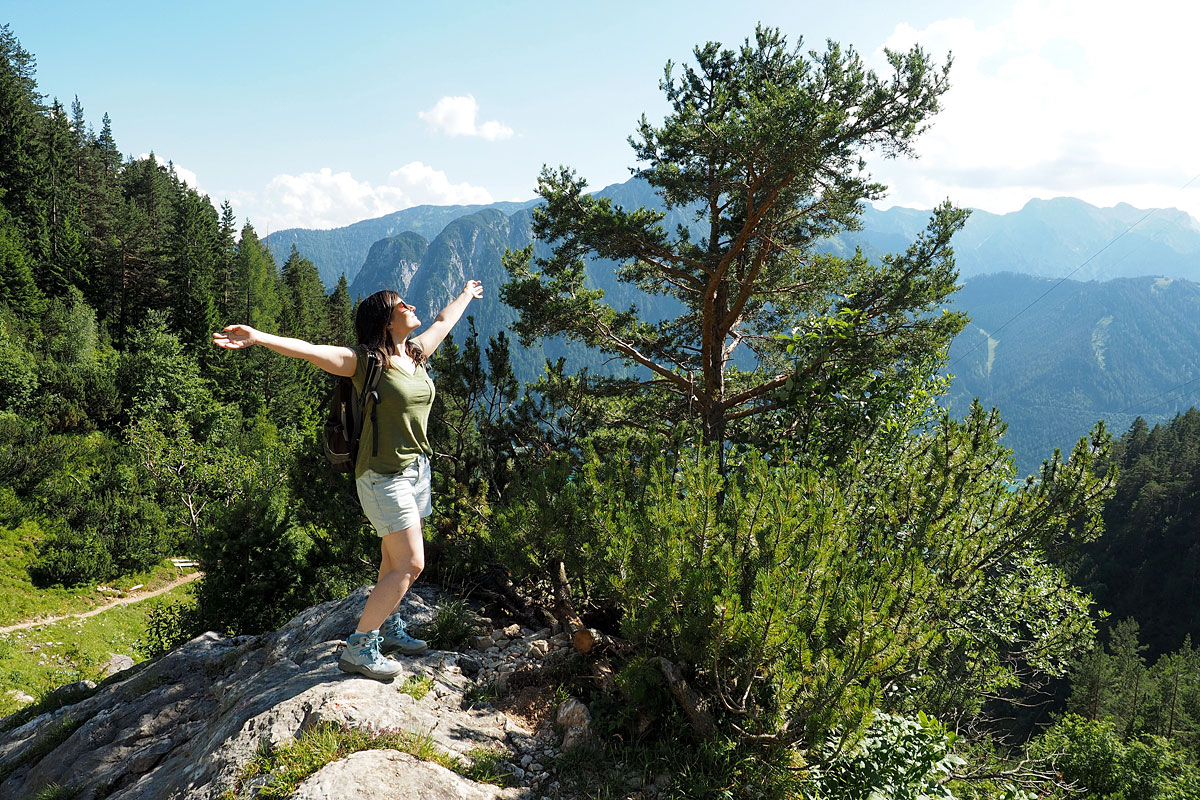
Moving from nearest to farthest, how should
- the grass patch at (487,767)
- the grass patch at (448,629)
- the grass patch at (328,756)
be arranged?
the grass patch at (328,756)
the grass patch at (487,767)
the grass patch at (448,629)

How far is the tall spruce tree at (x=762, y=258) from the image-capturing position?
26.3ft

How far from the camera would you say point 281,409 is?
2090 inches

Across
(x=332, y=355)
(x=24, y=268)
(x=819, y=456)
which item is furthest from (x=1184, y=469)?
(x=24, y=268)

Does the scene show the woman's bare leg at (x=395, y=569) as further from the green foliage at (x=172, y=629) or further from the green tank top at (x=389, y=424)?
the green foliage at (x=172, y=629)

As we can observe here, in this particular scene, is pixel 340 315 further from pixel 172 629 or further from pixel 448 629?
pixel 448 629

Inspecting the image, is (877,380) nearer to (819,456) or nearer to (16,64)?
(819,456)

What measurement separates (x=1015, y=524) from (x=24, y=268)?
5508 cm

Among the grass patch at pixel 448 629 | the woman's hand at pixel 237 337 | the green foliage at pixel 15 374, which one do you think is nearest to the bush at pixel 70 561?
the green foliage at pixel 15 374

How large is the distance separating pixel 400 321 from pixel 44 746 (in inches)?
225

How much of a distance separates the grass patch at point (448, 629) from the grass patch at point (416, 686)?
0.60 m

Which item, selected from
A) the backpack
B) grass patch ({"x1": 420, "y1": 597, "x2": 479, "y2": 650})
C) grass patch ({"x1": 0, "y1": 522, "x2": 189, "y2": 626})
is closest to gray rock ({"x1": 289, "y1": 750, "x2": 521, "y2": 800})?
grass patch ({"x1": 420, "y1": 597, "x2": 479, "y2": 650})

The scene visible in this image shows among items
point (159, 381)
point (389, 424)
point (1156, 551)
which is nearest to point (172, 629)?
point (389, 424)

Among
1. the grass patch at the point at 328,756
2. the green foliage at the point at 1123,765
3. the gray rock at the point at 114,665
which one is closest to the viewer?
the grass patch at the point at 328,756

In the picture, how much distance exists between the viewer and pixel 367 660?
399cm
